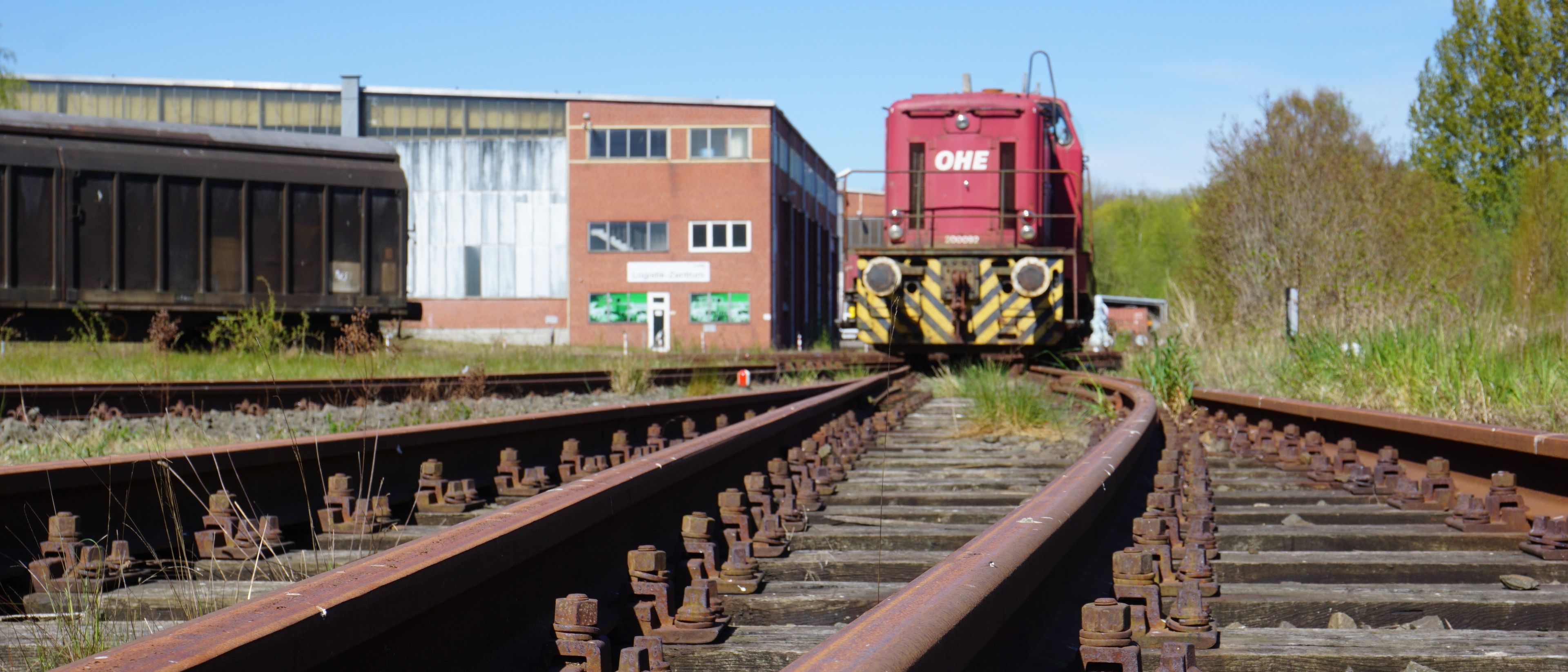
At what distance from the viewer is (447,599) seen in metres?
2.08

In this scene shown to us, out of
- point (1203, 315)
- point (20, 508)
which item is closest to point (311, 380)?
point (20, 508)

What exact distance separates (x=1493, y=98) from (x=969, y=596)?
39.5 meters

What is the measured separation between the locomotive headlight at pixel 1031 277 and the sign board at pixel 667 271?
2832cm

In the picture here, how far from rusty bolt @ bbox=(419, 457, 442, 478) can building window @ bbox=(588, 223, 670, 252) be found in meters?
36.5

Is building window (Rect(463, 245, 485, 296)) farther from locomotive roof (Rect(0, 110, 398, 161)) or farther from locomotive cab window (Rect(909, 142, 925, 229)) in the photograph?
locomotive cab window (Rect(909, 142, 925, 229))

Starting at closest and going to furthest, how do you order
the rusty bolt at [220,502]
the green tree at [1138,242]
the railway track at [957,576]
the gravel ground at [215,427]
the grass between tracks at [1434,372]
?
the railway track at [957,576]
the rusty bolt at [220,502]
the gravel ground at [215,427]
the grass between tracks at [1434,372]
the green tree at [1138,242]

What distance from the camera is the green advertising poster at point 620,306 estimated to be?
132 ft

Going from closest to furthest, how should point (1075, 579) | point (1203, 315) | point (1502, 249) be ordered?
point (1075, 579), point (1502, 249), point (1203, 315)

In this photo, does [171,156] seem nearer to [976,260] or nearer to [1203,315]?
[976,260]

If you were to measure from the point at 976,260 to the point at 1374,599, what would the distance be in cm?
1028

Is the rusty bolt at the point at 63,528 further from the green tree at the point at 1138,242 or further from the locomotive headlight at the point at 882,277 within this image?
the green tree at the point at 1138,242

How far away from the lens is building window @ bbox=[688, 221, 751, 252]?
133ft

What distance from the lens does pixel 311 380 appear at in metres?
9.13

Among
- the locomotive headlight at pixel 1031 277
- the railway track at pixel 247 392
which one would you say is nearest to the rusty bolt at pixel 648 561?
the railway track at pixel 247 392
